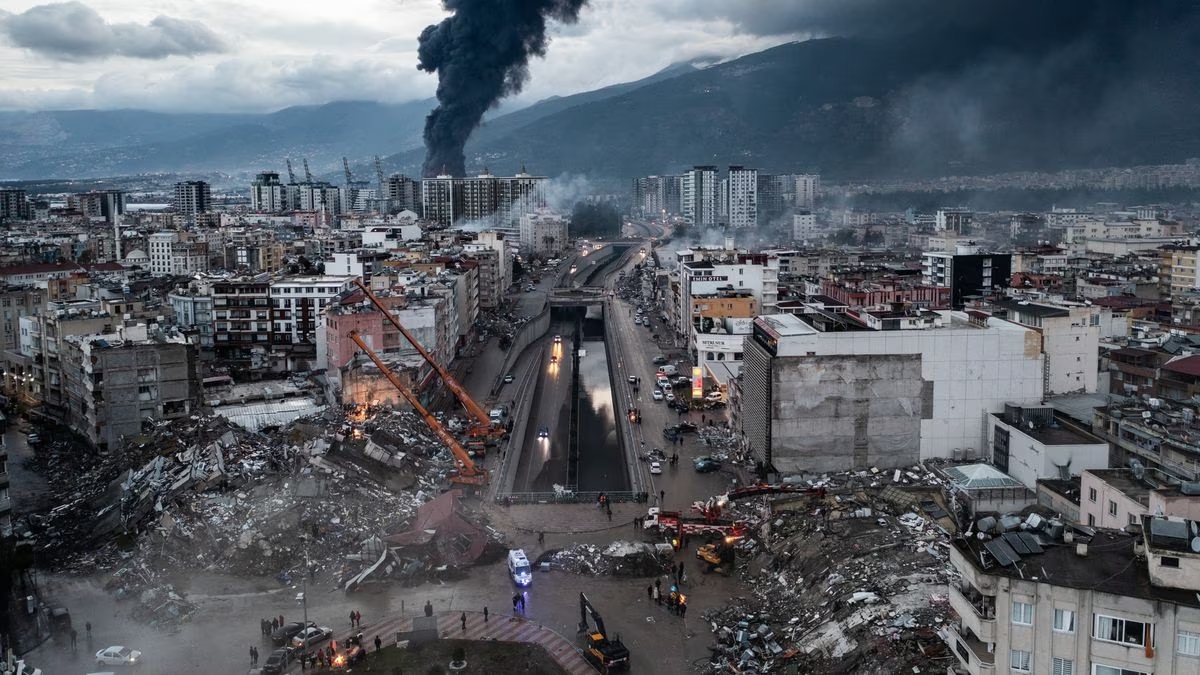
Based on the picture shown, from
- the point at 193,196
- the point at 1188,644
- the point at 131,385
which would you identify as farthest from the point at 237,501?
the point at 193,196

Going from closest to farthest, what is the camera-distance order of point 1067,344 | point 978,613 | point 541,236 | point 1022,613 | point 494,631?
point 1022,613
point 978,613
point 494,631
point 1067,344
point 541,236

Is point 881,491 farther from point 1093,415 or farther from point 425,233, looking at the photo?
point 425,233

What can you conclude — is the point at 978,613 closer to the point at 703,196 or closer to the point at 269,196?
the point at 703,196

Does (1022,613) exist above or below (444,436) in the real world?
above

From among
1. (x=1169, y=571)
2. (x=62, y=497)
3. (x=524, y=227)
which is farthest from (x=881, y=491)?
(x=524, y=227)

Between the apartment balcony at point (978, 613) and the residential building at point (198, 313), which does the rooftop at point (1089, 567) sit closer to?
the apartment balcony at point (978, 613)

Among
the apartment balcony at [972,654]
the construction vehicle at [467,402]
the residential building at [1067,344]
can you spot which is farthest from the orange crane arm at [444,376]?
the apartment balcony at [972,654]

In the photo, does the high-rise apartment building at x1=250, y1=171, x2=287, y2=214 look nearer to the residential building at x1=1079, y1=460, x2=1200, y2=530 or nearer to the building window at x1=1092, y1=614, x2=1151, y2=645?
the residential building at x1=1079, y1=460, x2=1200, y2=530

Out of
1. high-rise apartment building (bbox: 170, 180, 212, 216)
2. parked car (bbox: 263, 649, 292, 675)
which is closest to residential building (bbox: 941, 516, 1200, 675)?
parked car (bbox: 263, 649, 292, 675)
